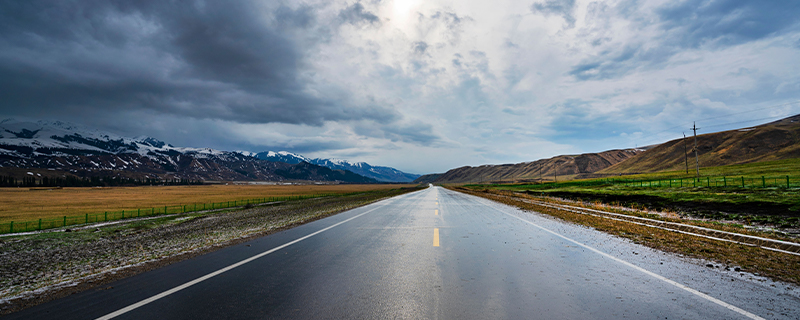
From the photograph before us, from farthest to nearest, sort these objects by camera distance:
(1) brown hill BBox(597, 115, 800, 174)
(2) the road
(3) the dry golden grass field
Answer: (1) brown hill BBox(597, 115, 800, 174), (3) the dry golden grass field, (2) the road

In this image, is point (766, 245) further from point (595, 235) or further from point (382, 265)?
point (382, 265)

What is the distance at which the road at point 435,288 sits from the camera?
→ 4.20 metres

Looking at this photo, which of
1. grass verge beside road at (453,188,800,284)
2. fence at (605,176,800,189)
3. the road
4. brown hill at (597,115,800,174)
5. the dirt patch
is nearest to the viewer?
the road

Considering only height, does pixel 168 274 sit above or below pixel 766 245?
above

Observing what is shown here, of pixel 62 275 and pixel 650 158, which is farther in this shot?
pixel 650 158

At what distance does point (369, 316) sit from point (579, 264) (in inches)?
201

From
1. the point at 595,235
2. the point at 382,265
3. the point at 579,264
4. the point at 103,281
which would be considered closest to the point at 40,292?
the point at 103,281

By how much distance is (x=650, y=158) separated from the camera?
158 m

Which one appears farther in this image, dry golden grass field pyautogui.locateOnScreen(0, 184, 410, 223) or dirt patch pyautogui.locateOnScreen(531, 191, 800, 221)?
dry golden grass field pyautogui.locateOnScreen(0, 184, 410, 223)

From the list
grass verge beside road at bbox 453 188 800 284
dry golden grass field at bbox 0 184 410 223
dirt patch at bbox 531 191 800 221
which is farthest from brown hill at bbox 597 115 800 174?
dry golden grass field at bbox 0 184 410 223

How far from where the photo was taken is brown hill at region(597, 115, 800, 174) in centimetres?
11606

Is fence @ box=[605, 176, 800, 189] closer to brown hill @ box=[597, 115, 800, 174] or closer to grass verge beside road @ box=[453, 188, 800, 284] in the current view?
grass verge beside road @ box=[453, 188, 800, 284]

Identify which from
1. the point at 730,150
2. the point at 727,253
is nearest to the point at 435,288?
the point at 727,253

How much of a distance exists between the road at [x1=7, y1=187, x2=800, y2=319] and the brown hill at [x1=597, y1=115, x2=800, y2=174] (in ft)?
500
